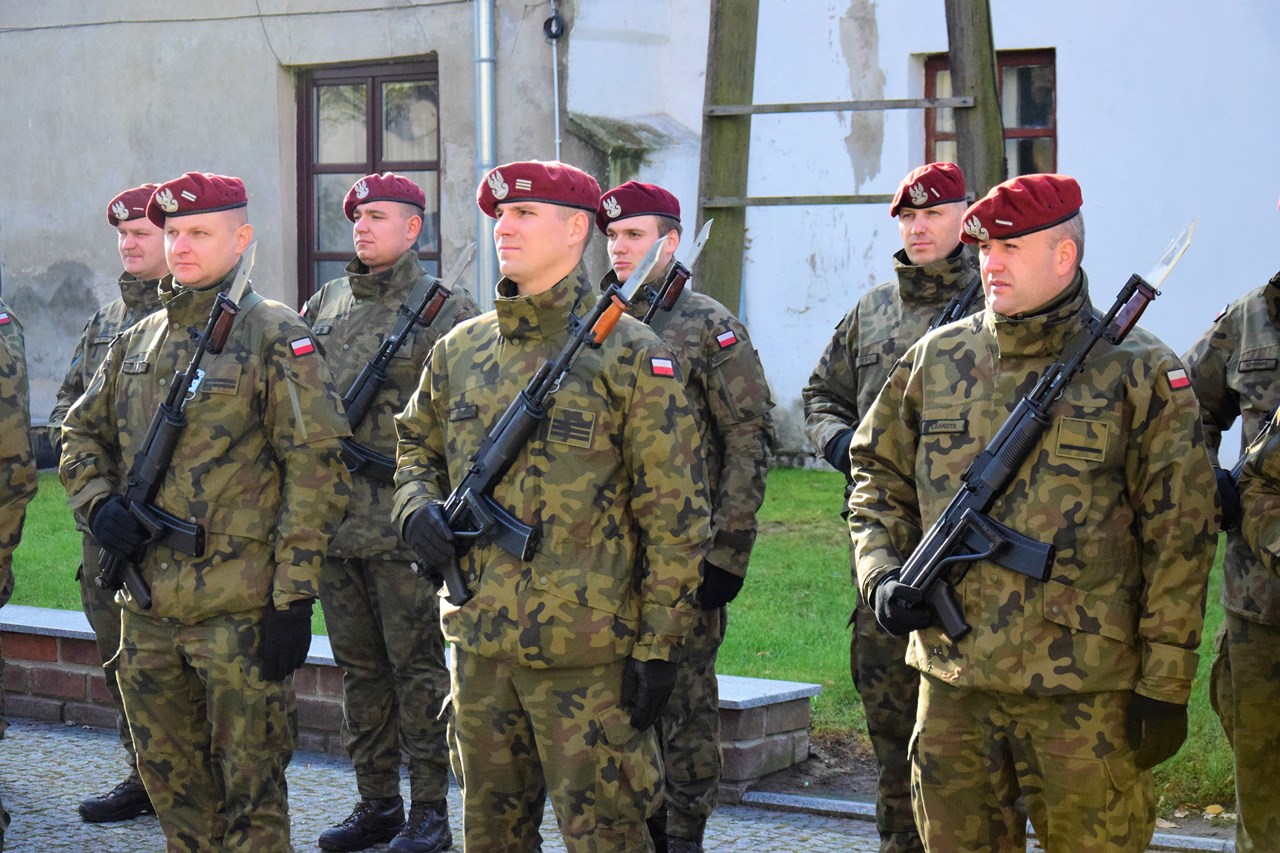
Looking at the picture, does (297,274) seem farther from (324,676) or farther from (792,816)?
(792,816)

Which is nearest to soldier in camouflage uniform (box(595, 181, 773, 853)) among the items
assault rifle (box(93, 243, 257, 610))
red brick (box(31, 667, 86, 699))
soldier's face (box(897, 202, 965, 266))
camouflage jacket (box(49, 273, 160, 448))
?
soldier's face (box(897, 202, 965, 266))

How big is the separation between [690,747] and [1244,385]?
2.13m

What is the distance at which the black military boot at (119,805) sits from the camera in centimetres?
617

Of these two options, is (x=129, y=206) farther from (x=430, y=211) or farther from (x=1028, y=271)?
(x=430, y=211)

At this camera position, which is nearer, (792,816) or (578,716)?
(578,716)

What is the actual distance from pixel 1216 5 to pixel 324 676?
781 centimetres

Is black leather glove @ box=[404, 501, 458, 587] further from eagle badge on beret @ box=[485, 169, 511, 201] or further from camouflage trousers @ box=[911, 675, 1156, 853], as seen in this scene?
camouflage trousers @ box=[911, 675, 1156, 853]

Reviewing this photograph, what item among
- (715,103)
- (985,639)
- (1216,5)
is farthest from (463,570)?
(1216,5)

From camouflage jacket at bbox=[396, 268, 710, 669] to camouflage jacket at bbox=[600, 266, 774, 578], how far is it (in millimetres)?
1163

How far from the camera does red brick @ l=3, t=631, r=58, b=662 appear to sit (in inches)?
298

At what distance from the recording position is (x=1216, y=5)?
11242 mm

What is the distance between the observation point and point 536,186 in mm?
4301

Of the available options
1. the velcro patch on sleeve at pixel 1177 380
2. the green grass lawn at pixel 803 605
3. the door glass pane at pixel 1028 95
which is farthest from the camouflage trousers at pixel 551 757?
the door glass pane at pixel 1028 95

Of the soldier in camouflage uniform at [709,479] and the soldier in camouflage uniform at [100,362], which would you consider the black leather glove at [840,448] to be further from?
the soldier in camouflage uniform at [100,362]
